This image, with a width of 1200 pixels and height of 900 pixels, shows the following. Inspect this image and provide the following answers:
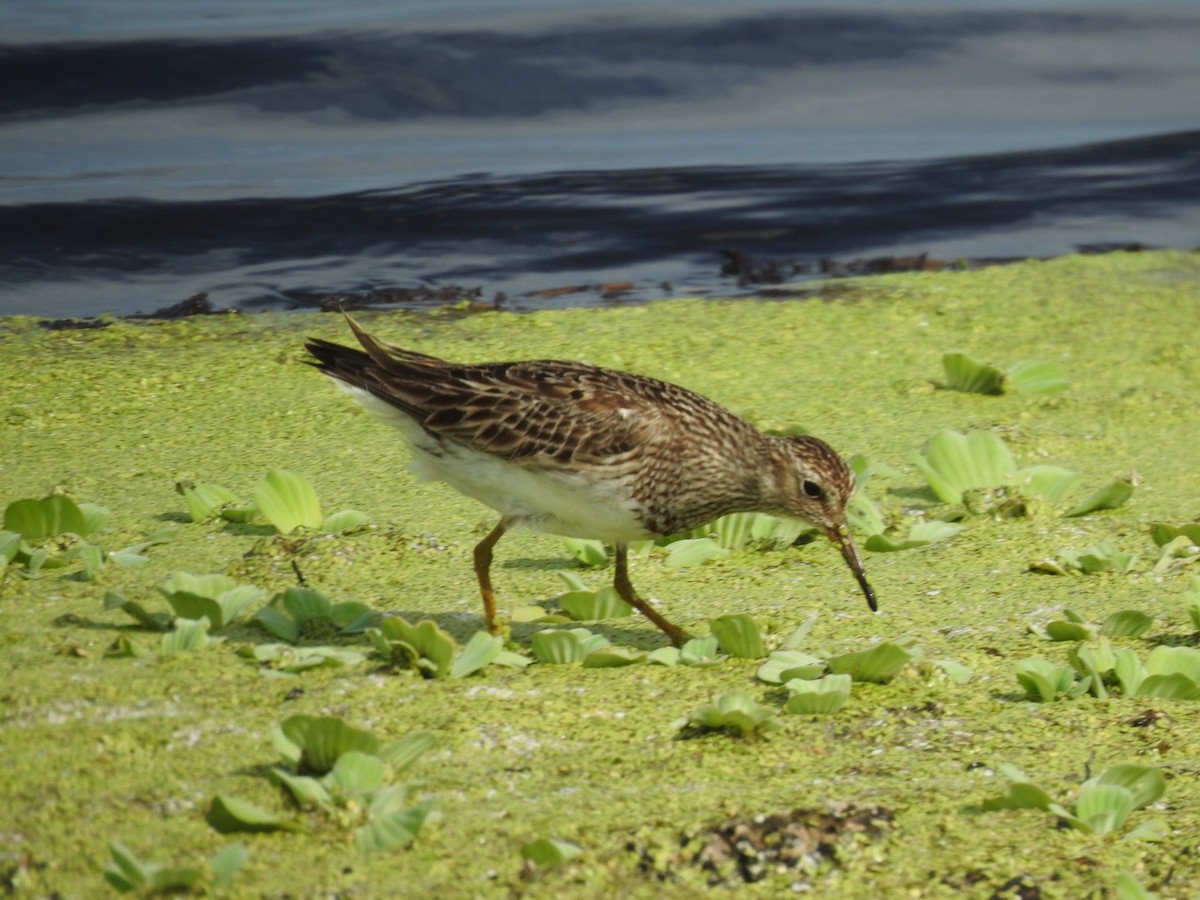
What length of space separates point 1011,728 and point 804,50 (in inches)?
450

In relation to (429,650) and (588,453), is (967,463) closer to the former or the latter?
(588,453)

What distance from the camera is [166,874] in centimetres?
291

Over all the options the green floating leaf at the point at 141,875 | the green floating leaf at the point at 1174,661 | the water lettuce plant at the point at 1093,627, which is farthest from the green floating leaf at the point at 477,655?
the green floating leaf at the point at 1174,661

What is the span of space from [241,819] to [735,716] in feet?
3.88

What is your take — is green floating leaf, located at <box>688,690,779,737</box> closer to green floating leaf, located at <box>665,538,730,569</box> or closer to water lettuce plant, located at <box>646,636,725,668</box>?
water lettuce plant, located at <box>646,636,725,668</box>

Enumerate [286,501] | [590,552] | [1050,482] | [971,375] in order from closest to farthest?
[286,501]
[590,552]
[1050,482]
[971,375]

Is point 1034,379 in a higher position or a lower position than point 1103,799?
higher

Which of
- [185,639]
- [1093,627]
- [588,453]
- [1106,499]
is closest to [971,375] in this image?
[1106,499]

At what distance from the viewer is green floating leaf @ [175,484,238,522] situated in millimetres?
5527

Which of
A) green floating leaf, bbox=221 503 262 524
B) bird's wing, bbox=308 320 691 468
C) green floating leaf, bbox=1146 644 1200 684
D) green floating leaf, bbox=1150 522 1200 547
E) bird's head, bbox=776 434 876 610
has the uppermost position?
bird's wing, bbox=308 320 691 468

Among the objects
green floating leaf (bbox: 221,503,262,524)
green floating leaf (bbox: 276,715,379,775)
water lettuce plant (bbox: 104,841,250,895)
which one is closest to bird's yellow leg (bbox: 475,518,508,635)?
green floating leaf (bbox: 221,503,262,524)

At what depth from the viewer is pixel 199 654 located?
4.09 metres

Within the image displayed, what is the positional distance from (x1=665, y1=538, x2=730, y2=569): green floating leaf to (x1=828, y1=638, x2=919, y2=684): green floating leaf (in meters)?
1.22

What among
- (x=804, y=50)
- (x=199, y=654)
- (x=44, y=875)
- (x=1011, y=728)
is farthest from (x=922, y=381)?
(x=804, y=50)
